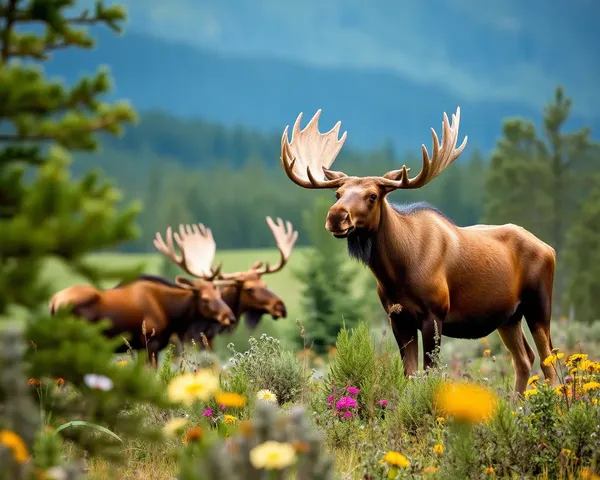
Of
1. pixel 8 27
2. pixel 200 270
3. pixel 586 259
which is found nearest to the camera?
pixel 8 27

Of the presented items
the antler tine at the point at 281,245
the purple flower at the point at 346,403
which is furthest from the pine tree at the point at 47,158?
the antler tine at the point at 281,245

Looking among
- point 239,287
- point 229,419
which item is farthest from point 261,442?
point 239,287

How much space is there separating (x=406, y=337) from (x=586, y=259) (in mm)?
22430

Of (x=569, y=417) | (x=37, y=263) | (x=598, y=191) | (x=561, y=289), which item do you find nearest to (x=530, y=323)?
(x=569, y=417)

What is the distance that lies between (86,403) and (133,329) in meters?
6.76

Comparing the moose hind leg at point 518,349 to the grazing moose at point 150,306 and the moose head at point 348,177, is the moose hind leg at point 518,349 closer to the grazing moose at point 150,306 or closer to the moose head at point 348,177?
the moose head at point 348,177

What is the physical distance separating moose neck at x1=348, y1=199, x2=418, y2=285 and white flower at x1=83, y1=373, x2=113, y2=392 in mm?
3566

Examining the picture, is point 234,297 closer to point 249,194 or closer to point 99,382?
point 99,382

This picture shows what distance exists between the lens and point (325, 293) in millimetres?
20531

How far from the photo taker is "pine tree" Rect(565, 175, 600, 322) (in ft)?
86.0

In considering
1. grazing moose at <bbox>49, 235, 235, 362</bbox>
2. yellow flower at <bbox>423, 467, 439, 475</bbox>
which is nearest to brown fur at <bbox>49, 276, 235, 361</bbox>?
grazing moose at <bbox>49, 235, 235, 362</bbox>

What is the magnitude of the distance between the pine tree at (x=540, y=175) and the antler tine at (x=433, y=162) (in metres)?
22.2

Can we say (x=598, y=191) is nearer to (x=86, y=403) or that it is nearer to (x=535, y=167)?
(x=535, y=167)

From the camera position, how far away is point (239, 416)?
17.7ft
